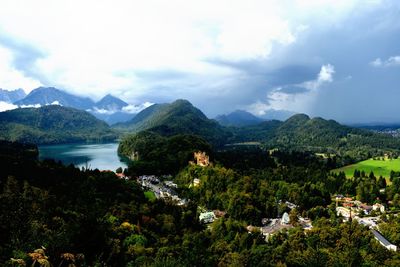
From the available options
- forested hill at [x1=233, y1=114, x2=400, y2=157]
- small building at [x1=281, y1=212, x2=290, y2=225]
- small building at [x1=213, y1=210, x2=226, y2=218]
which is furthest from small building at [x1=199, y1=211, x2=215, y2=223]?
forested hill at [x1=233, y1=114, x2=400, y2=157]

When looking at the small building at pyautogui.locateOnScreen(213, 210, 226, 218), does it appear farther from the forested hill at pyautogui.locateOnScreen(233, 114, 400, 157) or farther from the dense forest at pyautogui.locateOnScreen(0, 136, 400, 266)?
the forested hill at pyautogui.locateOnScreen(233, 114, 400, 157)

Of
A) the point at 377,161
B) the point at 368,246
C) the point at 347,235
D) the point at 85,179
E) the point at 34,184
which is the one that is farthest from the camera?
→ the point at 377,161

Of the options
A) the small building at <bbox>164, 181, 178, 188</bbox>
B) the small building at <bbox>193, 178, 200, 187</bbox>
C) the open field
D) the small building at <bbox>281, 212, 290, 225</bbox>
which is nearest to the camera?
the small building at <bbox>281, 212, 290, 225</bbox>

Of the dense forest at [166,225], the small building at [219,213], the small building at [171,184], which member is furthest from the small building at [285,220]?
the small building at [171,184]

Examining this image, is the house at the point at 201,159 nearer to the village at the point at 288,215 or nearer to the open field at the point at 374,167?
the village at the point at 288,215

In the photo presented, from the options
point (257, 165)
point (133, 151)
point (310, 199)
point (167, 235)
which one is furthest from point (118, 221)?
point (133, 151)

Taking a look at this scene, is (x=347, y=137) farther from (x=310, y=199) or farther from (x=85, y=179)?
(x=85, y=179)

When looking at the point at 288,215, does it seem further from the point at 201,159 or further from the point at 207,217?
the point at 201,159

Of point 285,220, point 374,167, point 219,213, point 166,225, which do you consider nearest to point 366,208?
point 285,220
